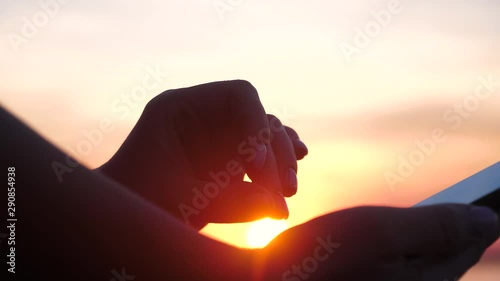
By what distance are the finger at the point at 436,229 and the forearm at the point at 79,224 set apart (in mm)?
321

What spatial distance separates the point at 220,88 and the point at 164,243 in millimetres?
1123

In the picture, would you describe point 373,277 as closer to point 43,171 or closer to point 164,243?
point 164,243

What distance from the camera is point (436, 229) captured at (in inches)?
39.6

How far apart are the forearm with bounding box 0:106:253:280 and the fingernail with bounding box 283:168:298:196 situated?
101cm

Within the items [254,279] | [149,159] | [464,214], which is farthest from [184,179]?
[464,214]

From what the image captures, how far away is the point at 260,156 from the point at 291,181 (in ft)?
0.62

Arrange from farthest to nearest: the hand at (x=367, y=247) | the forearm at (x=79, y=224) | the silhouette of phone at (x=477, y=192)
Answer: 1. the silhouette of phone at (x=477, y=192)
2. the hand at (x=367, y=247)
3. the forearm at (x=79, y=224)

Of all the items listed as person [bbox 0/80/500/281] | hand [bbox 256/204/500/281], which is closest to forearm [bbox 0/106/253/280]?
person [bbox 0/80/500/281]

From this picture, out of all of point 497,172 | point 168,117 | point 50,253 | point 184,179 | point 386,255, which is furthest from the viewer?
point 168,117

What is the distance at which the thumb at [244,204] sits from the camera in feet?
5.81

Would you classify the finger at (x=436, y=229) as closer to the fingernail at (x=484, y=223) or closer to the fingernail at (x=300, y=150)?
the fingernail at (x=484, y=223)

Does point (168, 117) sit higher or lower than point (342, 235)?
higher

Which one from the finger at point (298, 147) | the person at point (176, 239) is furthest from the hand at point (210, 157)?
the person at point (176, 239)

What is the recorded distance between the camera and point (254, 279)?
101 centimetres
